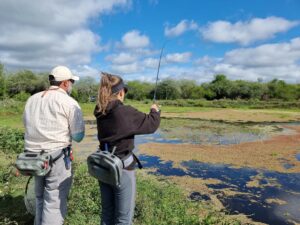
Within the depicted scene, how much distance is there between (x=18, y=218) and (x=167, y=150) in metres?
10.9

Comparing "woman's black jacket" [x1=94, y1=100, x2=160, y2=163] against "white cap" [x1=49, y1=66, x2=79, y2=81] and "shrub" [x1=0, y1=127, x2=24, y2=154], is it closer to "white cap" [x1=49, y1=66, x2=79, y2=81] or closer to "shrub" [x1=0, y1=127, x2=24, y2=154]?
"white cap" [x1=49, y1=66, x2=79, y2=81]

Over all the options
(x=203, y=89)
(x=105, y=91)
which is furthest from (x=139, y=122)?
(x=203, y=89)

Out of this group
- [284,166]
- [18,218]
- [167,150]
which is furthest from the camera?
[167,150]

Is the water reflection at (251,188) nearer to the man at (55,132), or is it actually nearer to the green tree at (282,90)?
the man at (55,132)

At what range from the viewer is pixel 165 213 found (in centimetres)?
538

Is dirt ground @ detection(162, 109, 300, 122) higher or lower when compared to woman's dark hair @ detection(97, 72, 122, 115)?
lower

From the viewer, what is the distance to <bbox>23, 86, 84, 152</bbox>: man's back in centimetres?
326

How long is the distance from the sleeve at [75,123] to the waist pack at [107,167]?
366 millimetres

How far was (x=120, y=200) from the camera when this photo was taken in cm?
306

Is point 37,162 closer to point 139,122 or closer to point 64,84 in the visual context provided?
point 64,84

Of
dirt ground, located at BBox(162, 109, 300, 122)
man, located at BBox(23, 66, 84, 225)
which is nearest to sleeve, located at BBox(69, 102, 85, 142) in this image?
man, located at BBox(23, 66, 84, 225)

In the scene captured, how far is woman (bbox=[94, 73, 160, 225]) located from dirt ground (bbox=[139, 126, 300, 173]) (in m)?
9.16

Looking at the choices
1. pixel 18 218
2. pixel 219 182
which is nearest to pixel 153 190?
pixel 18 218

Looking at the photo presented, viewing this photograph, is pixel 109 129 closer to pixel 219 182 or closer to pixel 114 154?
pixel 114 154
